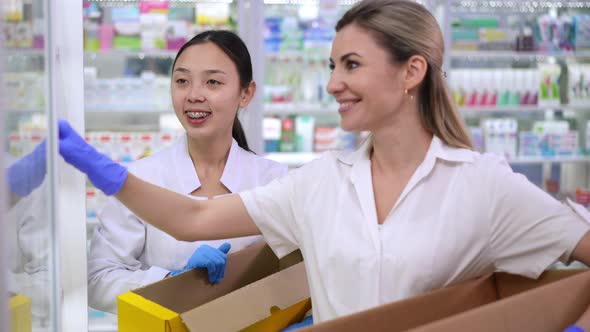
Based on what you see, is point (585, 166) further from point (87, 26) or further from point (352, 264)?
point (352, 264)

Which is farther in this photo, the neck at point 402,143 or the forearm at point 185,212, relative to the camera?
the neck at point 402,143

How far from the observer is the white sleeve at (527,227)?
141 cm

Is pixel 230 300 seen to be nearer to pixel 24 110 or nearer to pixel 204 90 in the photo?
pixel 24 110

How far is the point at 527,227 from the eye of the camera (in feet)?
4.68

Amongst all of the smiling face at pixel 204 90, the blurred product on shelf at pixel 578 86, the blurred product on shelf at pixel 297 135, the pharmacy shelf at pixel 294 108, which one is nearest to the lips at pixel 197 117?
the smiling face at pixel 204 90

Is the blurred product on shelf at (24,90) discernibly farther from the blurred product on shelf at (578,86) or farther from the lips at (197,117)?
the blurred product on shelf at (578,86)

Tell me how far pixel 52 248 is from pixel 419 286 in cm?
78

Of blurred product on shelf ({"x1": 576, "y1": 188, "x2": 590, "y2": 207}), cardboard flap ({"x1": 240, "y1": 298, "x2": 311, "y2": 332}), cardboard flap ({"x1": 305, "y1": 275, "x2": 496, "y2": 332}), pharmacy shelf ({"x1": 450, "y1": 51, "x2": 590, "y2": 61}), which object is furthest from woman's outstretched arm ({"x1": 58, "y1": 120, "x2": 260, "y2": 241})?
blurred product on shelf ({"x1": 576, "y1": 188, "x2": 590, "y2": 207})

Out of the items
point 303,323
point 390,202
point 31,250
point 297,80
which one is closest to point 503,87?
point 297,80

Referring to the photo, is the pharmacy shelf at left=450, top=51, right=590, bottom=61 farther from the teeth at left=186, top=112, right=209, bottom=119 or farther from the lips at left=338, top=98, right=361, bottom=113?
the lips at left=338, top=98, right=361, bottom=113

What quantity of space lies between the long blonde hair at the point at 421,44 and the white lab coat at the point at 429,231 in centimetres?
8

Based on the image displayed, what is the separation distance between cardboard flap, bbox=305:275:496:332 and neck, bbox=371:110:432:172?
0.34 m

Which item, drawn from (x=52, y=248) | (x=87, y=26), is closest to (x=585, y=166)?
(x=87, y=26)

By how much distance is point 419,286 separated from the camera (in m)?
1.45
